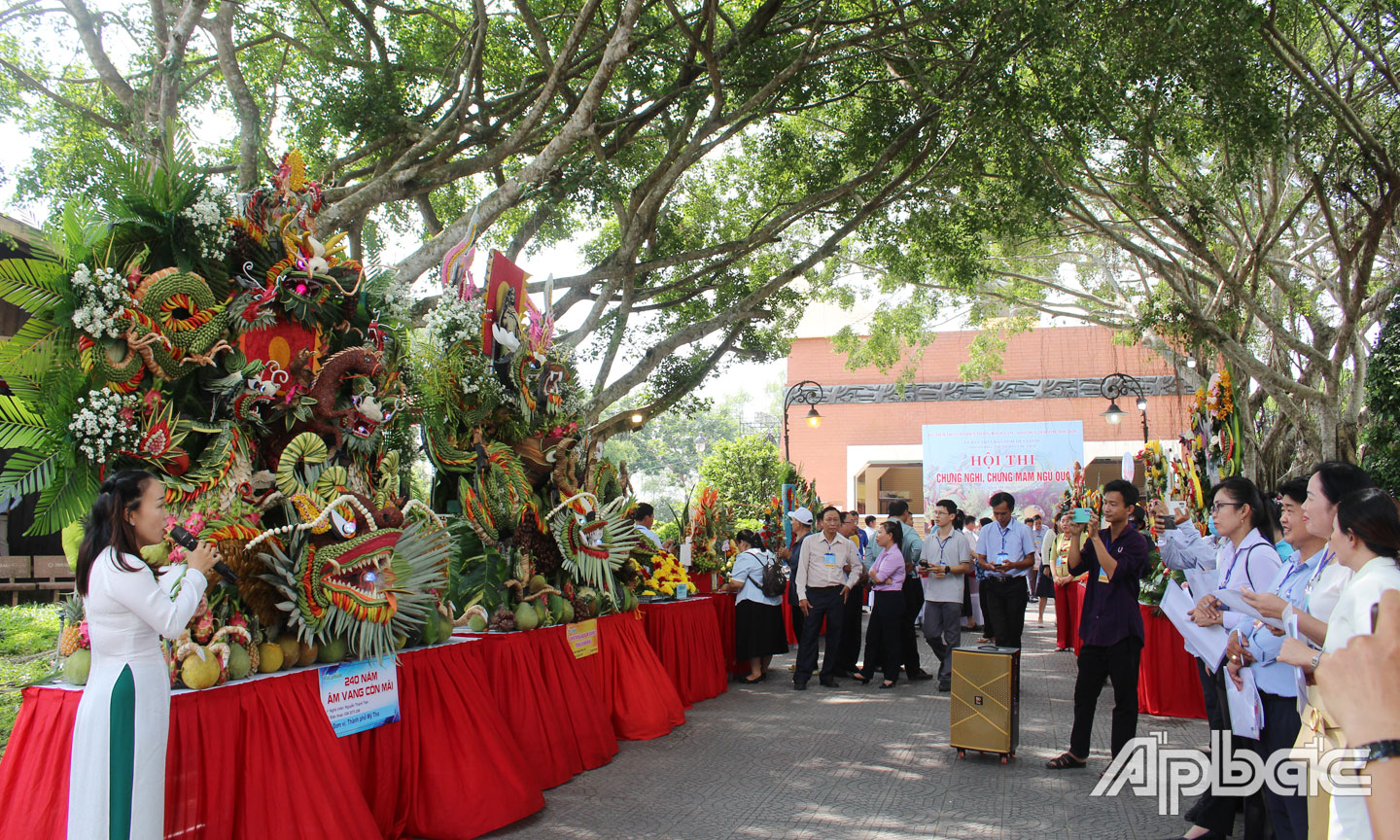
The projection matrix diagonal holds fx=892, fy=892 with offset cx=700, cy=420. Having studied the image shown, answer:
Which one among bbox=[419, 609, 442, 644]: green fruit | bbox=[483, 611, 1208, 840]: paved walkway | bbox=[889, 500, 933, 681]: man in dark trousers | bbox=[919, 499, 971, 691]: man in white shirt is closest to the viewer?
bbox=[483, 611, 1208, 840]: paved walkway

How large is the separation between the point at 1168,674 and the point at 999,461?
1774cm

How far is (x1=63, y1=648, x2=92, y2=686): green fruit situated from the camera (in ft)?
11.2

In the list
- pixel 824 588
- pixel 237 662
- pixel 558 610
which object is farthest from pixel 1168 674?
pixel 237 662

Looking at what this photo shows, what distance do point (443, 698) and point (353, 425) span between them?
157cm

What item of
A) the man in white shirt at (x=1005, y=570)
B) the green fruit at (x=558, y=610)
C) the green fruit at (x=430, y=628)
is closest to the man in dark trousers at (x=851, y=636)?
the man in white shirt at (x=1005, y=570)

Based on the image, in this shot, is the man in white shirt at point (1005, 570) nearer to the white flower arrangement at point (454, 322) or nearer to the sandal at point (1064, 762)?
the sandal at point (1064, 762)

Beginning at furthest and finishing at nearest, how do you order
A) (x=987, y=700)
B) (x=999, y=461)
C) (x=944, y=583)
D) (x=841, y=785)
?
(x=999, y=461) → (x=944, y=583) → (x=987, y=700) → (x=841, y=785)

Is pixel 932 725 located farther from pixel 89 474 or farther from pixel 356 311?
pixel 89 474

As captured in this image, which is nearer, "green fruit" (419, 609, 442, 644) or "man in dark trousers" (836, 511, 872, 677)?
"green fruit" (419, 609, 442, 644)

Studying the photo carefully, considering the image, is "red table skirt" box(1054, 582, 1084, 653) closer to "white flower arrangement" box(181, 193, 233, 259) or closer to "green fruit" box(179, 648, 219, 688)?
"green fruit" box(179, 648, 219, 688)

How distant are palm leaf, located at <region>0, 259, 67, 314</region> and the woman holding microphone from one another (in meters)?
1.19

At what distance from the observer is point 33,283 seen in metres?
3.80

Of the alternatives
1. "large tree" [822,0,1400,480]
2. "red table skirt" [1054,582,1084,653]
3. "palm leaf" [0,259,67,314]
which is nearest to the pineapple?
"palm leaf" [0,259,67,314]

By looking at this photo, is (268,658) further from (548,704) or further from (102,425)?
(548,704)
